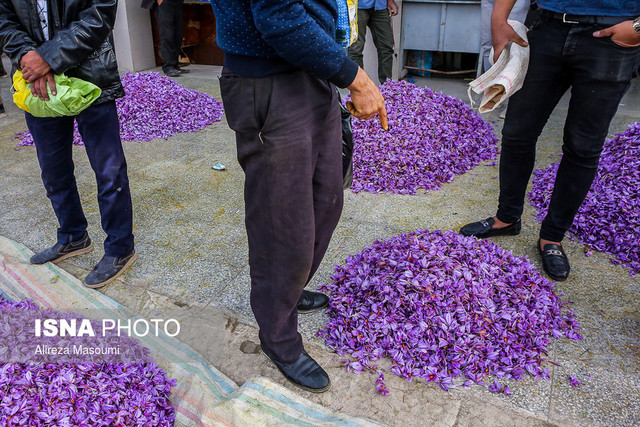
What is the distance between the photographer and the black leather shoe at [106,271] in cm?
309

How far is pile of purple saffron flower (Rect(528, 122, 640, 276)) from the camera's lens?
3389 millimetres

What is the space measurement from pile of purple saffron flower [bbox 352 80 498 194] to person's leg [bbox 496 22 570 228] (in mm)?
1045

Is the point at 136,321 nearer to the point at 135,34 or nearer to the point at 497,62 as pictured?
the point at 497,62

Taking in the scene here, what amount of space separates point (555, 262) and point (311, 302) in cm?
158

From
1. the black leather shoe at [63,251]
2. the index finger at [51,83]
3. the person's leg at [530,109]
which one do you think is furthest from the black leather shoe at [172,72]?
the person's leg at [530,109]

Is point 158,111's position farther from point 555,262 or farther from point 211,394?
point 555,262

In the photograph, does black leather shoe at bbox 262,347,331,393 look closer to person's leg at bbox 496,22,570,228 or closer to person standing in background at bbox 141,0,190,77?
person's leg at bbox 496,22,570,228

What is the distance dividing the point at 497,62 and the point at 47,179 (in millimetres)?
2773

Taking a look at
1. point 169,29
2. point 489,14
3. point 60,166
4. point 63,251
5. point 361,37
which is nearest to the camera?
point 60,166

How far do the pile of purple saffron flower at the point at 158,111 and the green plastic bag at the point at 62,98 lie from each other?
3.10 metres

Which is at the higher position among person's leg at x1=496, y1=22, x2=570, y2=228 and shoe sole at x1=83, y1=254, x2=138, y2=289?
person's leg at x1=496, y1=22, x2=570, y2=228

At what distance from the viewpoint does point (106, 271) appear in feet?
10.3

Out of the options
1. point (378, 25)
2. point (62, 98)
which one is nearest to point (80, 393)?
point (62, 98)

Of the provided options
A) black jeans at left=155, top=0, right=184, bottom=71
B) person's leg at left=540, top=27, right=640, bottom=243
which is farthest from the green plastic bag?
black jeans at left=155, top=0, right=184, bottom=71
